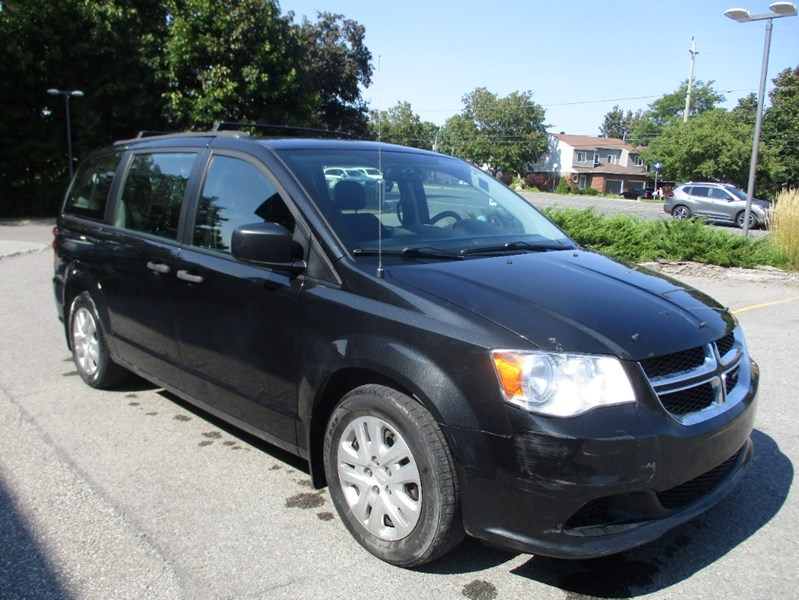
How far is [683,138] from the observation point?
54.0 m

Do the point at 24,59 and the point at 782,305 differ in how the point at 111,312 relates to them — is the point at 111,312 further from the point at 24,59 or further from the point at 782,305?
the point at 24,59

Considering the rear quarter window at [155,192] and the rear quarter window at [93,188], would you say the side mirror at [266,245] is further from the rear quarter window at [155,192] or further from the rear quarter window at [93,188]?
the rear quarter window at [93,188]

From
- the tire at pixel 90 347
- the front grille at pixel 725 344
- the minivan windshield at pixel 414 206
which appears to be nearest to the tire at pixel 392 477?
the minivan windshield at pixel 414 206

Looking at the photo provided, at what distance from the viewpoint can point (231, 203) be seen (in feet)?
12.2

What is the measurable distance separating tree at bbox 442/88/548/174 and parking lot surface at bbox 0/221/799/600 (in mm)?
81034

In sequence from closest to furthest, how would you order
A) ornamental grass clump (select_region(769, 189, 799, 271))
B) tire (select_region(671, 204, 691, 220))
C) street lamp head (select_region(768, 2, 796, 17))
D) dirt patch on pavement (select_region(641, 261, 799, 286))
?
dirt patch on pavement (select_region(641, 261, 799, 286))
ornamental grass clump (select_region(769, 189, 799, 271))
street lamp head (select_region(768, 2, 796, 17))
tire (select_region(671, 204, 691, 220))

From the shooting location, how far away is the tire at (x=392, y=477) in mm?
2572

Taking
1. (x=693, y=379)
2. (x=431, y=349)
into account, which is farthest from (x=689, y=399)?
(x=431, y=349)

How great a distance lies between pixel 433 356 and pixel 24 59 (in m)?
29.3

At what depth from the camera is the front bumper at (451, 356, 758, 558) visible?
2.36m

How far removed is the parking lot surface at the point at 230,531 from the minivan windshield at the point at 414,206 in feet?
4.59

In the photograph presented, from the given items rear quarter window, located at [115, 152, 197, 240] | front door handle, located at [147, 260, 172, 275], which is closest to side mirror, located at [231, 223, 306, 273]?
front door handle, located at [147, 260, 172, 275]

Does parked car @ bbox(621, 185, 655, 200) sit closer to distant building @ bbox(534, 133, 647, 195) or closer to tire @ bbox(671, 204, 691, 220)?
distant building @ bbox(534, 133, 647, 195)

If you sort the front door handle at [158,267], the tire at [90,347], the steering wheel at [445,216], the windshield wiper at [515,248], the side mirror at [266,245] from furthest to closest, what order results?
the tire at [90,347]
the front door handle at [158,267]
the steering wheel at [445,216]
the windshield wiper at [515,248]
the side mirror at [266,245]
